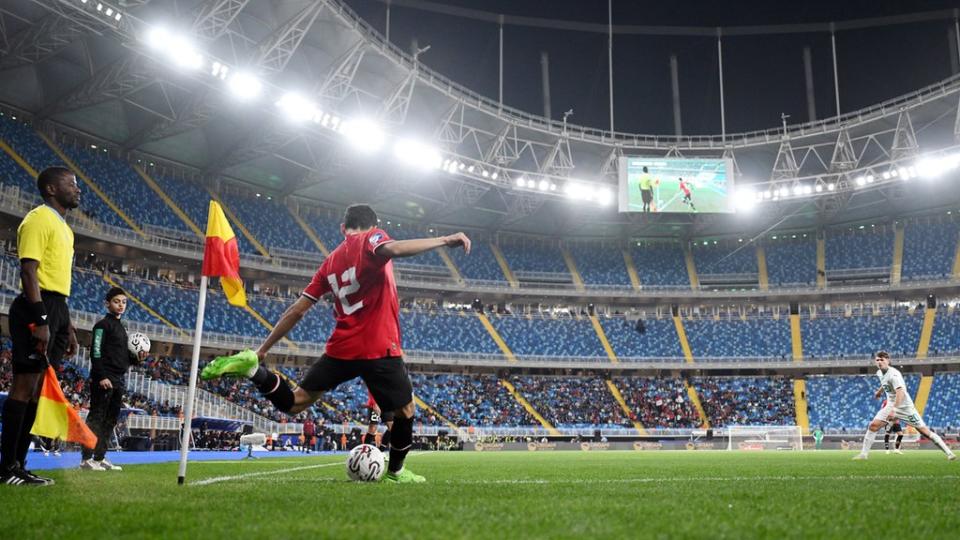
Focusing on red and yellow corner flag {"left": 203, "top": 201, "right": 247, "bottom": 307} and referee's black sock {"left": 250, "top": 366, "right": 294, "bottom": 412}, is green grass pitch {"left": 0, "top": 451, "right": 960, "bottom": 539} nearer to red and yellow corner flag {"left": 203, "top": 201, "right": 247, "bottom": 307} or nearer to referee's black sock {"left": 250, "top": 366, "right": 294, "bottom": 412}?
referee's black sock {"left": 250, "top": 366, "right": 294, "bottom": 412}

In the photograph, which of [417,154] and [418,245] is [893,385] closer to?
[418,245]

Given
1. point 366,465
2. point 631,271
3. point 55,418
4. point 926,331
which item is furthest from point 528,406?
point 55,418

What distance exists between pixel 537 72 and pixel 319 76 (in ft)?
57.4

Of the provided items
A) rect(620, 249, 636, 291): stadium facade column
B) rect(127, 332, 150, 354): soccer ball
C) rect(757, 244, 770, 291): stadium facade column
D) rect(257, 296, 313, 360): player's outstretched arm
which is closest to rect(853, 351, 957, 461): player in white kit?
rect(257, 296, 313, 360): player's outstretched arm

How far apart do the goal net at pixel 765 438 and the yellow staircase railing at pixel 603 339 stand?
34.9 feet

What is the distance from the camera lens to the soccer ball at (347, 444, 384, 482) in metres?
6.97

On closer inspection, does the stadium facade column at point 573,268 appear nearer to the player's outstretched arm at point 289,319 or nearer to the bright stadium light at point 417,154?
the bright stadium light at point 417,154

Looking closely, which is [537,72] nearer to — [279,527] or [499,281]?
[499,281]

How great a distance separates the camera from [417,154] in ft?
124

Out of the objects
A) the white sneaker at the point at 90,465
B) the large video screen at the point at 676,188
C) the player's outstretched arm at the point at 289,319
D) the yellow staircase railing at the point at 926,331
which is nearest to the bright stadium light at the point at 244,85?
the large video screen at the point at 676,188

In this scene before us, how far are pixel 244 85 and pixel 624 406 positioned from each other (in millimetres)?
28864

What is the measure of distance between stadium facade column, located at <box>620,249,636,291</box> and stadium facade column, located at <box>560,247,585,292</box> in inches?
145

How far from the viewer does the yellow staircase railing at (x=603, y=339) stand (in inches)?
1853

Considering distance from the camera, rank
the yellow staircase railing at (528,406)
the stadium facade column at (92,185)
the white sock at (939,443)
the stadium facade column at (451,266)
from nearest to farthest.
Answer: the white sock at (939,443)
the stadium facade column at (92,185)
the yellow staircase railing at (528,406)
the stadium facade column at (451,266)
